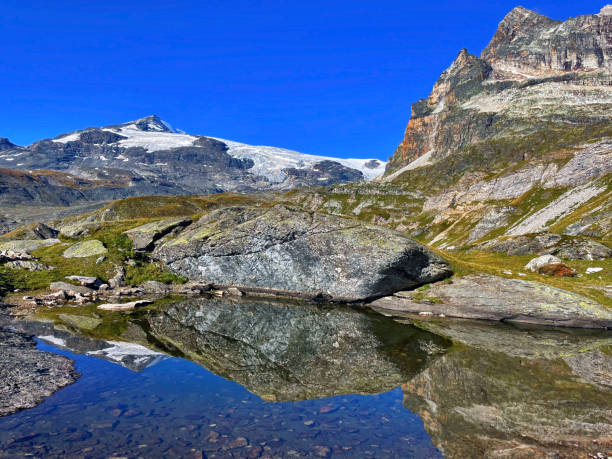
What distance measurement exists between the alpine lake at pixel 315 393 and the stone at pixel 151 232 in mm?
26528

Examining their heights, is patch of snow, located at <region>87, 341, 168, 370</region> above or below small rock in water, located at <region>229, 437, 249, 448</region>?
above

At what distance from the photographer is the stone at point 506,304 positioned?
115 ft

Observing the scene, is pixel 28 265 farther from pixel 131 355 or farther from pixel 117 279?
pixel 131 355

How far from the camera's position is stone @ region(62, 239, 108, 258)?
2218 inches

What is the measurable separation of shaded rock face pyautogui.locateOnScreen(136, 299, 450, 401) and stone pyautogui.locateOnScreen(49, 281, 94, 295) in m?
13.2

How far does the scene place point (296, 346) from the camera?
28.5m

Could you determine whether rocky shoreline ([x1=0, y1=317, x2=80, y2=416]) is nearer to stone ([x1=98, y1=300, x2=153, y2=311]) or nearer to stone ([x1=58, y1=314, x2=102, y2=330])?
stone ([x1=58, y1=314, x2=102, y2=330])

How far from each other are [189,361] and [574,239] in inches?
Answer: 2299

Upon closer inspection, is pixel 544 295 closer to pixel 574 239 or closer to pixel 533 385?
pixel 533 385

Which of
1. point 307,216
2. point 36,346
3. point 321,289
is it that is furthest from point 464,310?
point 36,346

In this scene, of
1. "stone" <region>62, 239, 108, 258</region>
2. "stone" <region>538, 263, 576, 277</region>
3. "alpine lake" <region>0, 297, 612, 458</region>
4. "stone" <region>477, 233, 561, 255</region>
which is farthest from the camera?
"stone" <region>477, 233, 561, 255</region>

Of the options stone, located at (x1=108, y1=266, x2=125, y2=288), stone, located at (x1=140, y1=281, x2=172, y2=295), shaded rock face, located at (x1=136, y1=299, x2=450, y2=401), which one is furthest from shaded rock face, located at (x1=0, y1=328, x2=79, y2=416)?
stone, located at (x1=108, y1=266, x2=125, y2=288)

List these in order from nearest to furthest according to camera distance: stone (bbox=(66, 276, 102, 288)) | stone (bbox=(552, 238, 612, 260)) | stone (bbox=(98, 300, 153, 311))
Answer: stone (bbox=(98, 300, 153, 311)) < stone (bbox=(66, 276, 102, 288)) < stone (bbox=(552, 238, 612, 260))

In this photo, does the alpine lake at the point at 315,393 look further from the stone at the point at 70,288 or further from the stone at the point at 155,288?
the stone at the point at 155,288
